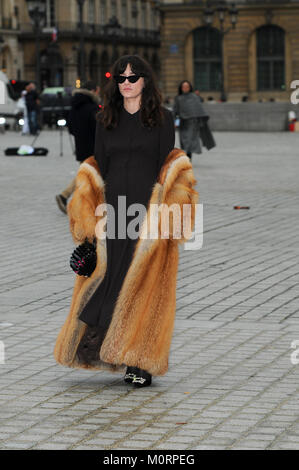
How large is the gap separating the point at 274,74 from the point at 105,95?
6053cm

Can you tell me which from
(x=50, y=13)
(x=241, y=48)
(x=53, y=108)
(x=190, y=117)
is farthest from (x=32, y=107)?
(x=50, y=13)

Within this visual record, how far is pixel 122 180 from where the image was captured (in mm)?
6066

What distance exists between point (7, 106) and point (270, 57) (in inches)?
984

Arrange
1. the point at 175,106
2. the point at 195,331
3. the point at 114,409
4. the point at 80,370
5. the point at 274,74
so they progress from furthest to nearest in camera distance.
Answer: the point at 274,74
the point at 175,106
the point at 195,331
the point at 80,370
the point at 114,409

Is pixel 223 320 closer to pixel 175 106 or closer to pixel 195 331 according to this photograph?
pixel 195 331

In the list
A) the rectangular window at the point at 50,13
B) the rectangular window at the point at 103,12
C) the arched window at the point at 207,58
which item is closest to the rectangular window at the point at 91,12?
the rectangular window at the point at 103,12

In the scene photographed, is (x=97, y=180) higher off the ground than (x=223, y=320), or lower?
higher

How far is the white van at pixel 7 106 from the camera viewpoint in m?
42.1

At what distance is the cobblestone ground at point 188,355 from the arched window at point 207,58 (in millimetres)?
52624

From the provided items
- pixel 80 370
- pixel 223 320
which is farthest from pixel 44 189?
pixel 80 370

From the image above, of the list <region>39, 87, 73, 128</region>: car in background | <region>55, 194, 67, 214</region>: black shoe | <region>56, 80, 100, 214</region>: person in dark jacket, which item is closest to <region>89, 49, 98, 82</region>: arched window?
<region>39, 87, 73, 128</region>: car in background

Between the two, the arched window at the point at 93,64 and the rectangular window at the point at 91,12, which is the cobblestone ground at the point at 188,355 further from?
the rectangular window at the point at 91,12

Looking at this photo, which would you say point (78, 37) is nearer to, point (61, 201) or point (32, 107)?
point (32, 107)

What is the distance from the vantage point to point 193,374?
21.1ft
